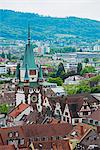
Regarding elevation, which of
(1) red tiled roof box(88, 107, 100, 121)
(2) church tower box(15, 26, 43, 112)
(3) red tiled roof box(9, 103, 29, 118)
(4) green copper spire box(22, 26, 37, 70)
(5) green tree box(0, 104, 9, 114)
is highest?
(4) green copper spire box(22, 26, 37, 70)

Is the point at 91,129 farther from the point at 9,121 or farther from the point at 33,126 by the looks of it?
the point at 9,121

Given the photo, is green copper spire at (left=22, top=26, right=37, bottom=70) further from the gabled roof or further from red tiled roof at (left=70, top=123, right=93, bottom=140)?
red tiled roof at (left=70, top=123, right=93, bottom=140)

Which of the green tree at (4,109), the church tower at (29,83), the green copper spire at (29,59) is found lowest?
the green tree at (4,109)

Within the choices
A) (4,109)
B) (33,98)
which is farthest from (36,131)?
(4,109)

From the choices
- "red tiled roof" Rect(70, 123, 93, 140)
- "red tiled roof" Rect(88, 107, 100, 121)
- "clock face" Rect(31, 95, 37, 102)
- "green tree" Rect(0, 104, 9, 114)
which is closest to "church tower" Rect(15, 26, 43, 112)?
"clock face" Rect(31, 95, 37, 102)

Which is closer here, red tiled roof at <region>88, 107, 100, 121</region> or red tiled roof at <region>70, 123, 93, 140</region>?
red tiled roof at <region>70, 123, 93, 140</region>

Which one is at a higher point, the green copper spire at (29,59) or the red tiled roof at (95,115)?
the green copper spire at (29,59)

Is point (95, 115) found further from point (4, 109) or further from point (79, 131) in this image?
point (4, 109)

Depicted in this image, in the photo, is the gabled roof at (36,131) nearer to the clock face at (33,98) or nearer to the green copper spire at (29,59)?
the clock face at (33,98)

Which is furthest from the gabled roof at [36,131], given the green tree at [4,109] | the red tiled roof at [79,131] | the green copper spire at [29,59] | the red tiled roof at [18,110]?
the green tree at [4,109]

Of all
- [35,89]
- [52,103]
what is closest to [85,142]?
[52,103]
